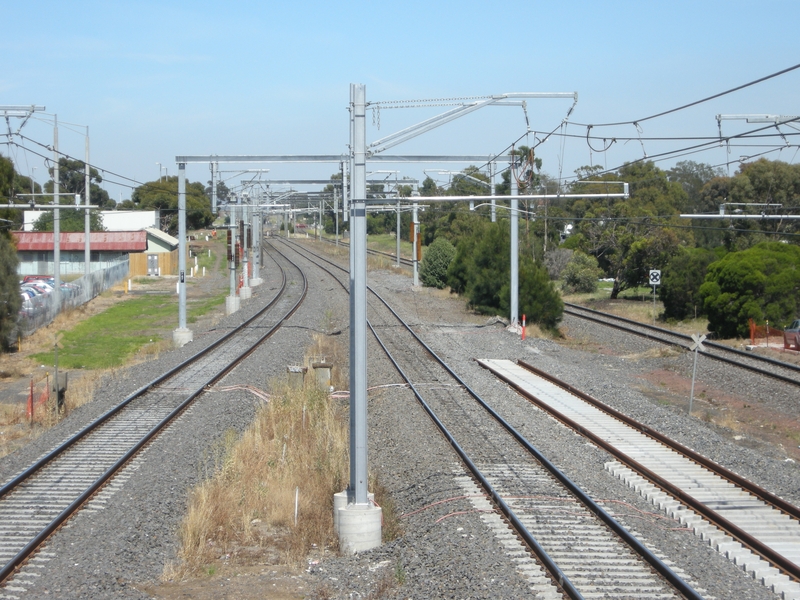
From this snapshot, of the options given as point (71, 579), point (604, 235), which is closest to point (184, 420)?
point (71, 579)

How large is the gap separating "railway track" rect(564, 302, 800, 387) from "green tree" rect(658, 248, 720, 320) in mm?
2978

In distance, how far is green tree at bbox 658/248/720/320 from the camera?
37281mm

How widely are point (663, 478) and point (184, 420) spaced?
899cm

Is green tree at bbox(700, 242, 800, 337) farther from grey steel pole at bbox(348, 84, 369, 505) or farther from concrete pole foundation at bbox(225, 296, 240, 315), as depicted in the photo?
grey steel pole at bbox(348, 84, 369, 505)

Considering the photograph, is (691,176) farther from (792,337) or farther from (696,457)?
(696,457)

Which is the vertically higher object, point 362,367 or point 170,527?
point 362,367

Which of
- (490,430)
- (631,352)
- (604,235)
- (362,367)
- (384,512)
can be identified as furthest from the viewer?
(604,235)

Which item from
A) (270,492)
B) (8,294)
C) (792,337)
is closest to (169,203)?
(8,294)

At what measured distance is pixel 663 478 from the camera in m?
11.9

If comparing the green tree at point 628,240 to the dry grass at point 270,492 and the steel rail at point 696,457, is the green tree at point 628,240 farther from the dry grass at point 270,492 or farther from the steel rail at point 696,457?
the dry grass at point 270,492

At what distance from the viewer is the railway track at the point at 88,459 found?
32.3 ft

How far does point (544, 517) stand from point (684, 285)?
30.0m

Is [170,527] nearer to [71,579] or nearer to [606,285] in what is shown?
[71,579]

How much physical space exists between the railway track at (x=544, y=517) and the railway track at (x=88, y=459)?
520cm
